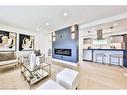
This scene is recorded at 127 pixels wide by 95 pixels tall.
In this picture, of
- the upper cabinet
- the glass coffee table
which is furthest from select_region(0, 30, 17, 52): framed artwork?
the upper cabinet

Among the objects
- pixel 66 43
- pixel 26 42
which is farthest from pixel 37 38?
pixel 66 43

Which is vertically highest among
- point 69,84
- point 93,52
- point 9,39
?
point 9,39

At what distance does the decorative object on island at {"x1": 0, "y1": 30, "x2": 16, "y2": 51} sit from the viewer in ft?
13.2

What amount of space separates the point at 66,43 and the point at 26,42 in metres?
2.79

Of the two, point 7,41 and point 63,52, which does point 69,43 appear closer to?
point 63,52

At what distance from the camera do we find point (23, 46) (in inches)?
202

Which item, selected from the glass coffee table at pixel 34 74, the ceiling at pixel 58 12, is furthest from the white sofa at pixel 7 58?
the ceiling at pixel 58 12

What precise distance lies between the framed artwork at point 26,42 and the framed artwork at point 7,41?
39 cm

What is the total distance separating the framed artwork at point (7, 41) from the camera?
4027 mm

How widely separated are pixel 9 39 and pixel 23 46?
3.08 feet

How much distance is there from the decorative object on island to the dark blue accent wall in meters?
2.59
